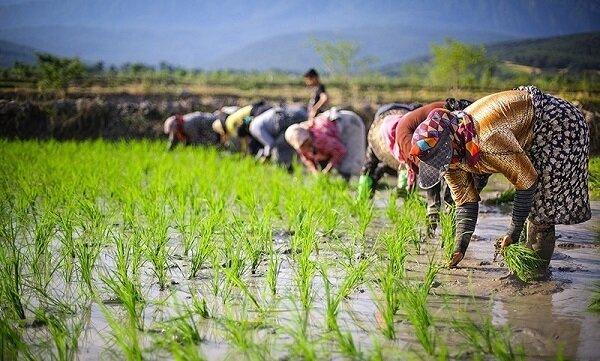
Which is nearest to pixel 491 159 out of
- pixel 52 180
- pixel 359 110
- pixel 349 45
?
pixel 52 180

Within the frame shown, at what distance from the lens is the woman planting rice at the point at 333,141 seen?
17.8 ft

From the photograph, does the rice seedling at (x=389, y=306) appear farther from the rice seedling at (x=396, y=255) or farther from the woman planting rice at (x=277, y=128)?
the woman planting rice at (x=277, y=128)

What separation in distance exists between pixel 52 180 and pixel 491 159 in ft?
13.9

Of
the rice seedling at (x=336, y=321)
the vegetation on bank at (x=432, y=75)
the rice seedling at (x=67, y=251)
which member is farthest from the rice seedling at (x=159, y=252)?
the vegetation on bank at (x=432, y=75)

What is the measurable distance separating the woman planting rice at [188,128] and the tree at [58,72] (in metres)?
7.07

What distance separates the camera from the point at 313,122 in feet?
18.2

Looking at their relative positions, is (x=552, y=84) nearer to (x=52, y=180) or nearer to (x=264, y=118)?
(x=264, y=118)

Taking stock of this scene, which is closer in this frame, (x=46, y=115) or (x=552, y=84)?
(x=552, y=84)

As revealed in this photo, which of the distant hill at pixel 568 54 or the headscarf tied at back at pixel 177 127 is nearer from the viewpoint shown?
the distant hill at pixel 568 54

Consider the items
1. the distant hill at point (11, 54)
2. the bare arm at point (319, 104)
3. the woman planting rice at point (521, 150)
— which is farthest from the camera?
the distant hill at point (11, 54)

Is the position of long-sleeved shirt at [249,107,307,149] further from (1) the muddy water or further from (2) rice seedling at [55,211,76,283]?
(1) the muddy water

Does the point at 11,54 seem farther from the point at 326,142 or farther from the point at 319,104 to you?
the point at 326,142

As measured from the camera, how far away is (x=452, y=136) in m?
2.47

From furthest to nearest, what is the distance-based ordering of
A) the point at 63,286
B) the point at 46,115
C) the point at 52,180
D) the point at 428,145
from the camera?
the point at 46,115, the point at 52,180, the point at 63,286, the point at 428,145
